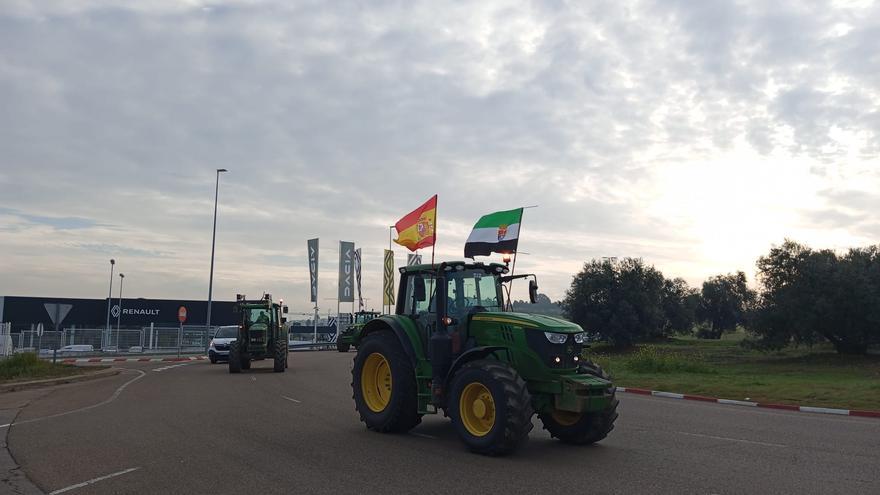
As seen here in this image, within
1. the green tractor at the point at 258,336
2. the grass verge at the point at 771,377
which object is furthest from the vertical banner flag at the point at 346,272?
the grass verge at the point at 771,377

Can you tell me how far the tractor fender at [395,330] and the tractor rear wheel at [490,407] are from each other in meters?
1.22

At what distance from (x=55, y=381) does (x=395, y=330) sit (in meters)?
14.9

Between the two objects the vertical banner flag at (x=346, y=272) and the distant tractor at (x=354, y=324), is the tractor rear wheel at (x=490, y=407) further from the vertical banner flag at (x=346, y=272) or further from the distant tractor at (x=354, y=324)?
the vertical banner flag at (x=346, y=272)

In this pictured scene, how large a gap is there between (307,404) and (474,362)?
6786 millimetres

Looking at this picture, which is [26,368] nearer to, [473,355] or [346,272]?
[473,355]

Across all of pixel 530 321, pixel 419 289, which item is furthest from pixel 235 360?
pixel 530 321

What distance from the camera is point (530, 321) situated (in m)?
9.09

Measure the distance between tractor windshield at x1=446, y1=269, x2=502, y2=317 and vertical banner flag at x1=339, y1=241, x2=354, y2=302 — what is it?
3766 centimetres

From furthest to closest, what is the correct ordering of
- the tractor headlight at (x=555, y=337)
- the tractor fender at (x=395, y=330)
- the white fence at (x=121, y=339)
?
the white fence at (x=121, y=339) → the tractor fender at (x=395, y=330) → the tractor headlight at (x=555, y=337)

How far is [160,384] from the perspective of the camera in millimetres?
20250

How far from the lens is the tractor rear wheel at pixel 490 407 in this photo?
8.34 m

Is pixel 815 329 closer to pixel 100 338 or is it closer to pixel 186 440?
pixel 186 440

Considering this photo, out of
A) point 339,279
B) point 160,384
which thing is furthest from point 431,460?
point 339,279

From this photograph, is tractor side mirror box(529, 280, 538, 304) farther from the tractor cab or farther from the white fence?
the white fence
